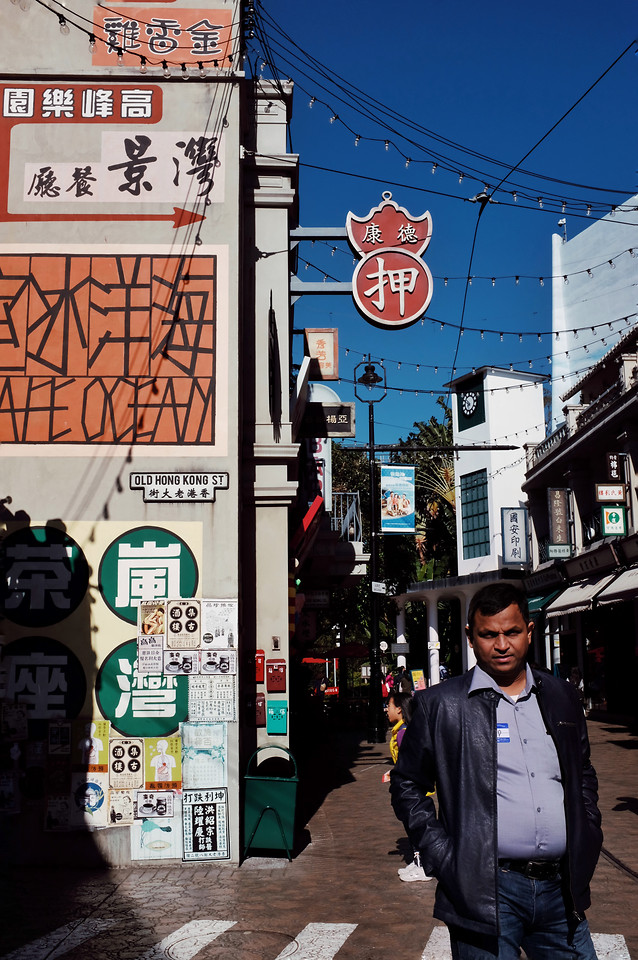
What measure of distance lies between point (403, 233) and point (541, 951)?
38.1 ft

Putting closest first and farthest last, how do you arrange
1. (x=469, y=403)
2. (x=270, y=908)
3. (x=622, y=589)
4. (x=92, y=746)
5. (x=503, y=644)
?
(x=503, y=644)
(x=270, y=908)
(x=92, y=746)
(x=622, y=589)
(x=469, y=403)

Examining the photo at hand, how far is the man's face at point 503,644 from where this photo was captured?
12.6 feet

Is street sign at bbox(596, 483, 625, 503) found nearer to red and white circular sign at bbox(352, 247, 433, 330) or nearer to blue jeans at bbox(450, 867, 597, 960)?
red and white circular sign at bbox(352, 247, 433, 330)

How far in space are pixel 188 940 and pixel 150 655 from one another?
11.7 feet

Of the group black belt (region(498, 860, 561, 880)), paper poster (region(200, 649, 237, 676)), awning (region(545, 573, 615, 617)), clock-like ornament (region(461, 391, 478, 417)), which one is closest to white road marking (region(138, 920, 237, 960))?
paper poster (region(200, 649, 237, 676))

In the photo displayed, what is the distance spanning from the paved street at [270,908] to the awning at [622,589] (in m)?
10.6

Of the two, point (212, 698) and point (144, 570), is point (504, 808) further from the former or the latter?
point (144, 570)

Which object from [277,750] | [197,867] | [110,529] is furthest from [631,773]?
[110,529]

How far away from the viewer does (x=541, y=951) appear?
369 cm

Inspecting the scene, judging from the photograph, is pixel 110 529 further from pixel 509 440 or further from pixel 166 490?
pixel 509 440

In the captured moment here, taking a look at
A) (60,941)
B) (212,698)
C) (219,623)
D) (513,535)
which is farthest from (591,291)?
(60,941)

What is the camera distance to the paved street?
6.66 meters

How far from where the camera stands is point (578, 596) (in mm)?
26109

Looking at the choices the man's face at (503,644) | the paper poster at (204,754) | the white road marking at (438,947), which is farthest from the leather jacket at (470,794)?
the paper poster at (204,754)
